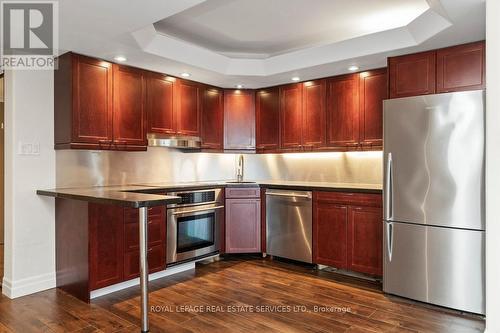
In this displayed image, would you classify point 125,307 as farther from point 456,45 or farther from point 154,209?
point 456,45

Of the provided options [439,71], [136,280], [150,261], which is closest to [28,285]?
[136,280]

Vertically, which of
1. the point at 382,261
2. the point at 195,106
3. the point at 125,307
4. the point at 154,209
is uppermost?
the point at 195,106

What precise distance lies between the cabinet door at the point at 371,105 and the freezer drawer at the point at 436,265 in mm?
1080

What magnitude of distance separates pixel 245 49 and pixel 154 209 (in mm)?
2107

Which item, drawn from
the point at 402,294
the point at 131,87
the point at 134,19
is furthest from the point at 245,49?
the point at 402,294

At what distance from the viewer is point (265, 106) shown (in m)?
4.68

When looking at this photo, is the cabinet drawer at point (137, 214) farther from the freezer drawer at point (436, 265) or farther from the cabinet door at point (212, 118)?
the freezer drawer at point (436, 265)

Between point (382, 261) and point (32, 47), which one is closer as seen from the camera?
point (32, 47)

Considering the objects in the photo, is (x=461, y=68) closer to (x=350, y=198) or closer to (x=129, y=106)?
(x=350, y=198)

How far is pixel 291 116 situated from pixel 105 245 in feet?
8.65

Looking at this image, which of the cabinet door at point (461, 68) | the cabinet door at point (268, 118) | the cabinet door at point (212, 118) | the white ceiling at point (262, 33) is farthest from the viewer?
the cabinet door at point (268, 118)

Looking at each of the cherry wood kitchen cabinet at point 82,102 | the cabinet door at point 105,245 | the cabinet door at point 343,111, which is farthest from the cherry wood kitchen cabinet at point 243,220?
the cherry wood kitchen cabinet at point 82,102

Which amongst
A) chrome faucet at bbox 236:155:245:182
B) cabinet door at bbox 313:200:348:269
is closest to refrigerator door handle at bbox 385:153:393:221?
cabinet door at bbox 313:200:348:269

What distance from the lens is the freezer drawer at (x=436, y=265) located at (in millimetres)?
2627
